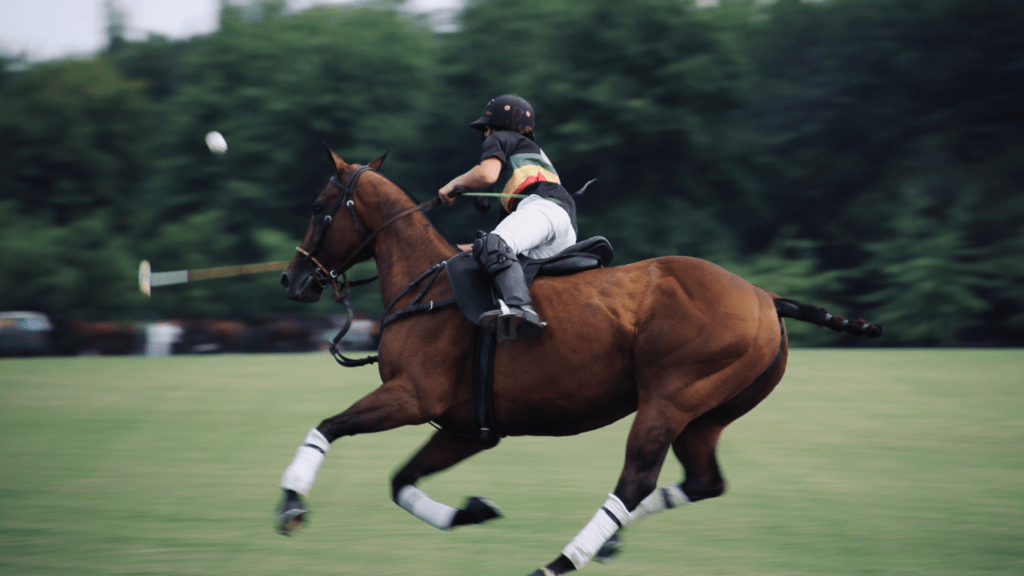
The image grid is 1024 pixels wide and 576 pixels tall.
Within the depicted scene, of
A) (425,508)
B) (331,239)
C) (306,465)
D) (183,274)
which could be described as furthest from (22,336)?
(306,465)

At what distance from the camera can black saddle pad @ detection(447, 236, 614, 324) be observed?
559cm

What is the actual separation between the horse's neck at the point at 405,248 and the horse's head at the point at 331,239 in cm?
15

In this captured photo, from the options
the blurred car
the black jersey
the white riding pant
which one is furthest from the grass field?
the blurred car

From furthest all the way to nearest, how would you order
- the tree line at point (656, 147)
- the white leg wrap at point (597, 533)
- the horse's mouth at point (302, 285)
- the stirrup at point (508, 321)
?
the tree line at point (656, 147) < the horse's mouth at point (302, 285) < the stirrup at point (508, 321) < the white leg wrap at point (597, 533)

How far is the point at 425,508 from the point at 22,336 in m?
22.1

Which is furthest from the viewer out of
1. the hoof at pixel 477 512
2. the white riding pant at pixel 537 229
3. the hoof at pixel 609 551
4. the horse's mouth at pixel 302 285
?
the horse's mouth at pixel 302 285

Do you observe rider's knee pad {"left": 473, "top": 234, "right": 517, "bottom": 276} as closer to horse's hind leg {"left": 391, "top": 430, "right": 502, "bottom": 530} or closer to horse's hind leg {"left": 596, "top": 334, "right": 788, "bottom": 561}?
horse's hind leg {"left": 391, "top": 430, "right": 502, "bottom": 530}

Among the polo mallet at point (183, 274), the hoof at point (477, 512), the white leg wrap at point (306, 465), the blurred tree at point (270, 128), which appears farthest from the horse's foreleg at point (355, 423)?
the blurred tree at point (270, 128)

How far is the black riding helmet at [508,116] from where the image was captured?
20.0 feet

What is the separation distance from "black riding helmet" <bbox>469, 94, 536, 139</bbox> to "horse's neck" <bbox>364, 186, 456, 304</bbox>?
2.13 ft

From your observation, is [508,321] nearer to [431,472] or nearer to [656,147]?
[431,472]

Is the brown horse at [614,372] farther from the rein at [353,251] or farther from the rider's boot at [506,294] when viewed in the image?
the rein at [353,251]

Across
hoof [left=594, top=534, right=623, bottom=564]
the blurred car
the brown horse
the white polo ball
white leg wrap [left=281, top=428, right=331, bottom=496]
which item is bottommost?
the blurred car

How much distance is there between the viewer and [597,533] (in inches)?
208
